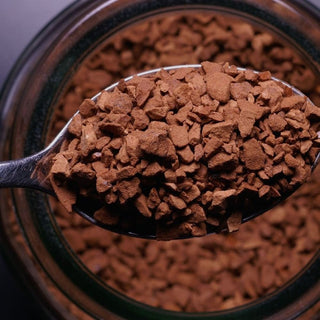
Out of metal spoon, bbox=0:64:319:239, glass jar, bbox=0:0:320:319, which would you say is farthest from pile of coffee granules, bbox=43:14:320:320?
metal spoon, bbox=0:64:319:239

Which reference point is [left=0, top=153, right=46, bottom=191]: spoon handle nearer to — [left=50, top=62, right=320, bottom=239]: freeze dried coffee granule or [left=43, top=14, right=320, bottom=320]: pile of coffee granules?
[left=50, top=62, right=320, bottom=239]: freeze dried coffee granule

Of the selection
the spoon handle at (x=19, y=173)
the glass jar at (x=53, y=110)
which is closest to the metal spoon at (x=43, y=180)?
the spoon handle at (x=19, y=173)

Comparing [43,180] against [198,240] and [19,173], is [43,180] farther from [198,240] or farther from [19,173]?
[198,240]

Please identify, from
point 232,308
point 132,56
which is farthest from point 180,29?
point 232,308

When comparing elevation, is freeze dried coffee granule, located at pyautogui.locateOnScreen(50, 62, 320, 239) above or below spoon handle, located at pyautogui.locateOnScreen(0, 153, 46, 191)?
below

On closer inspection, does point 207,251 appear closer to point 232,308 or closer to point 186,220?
point 232,308

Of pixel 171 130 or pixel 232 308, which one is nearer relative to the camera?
pixel 171 130

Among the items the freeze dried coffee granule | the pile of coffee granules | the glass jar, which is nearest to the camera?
the freeze dried coffee granule
